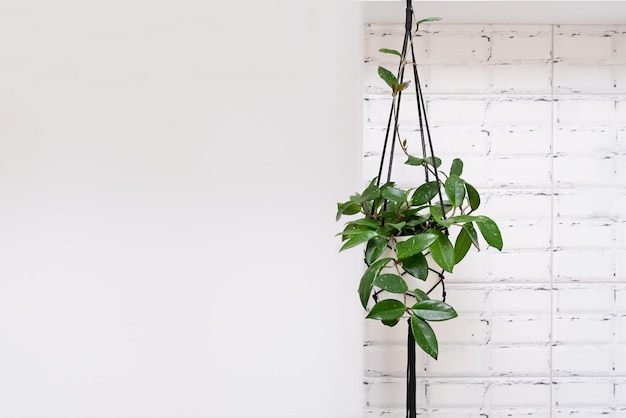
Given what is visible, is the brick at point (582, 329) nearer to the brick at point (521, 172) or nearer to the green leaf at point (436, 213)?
the brick at point (521, 172)

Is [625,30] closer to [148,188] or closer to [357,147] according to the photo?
[357,147]

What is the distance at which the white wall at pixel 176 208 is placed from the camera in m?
1.34

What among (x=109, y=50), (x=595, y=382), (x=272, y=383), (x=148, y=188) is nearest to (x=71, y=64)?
(x=109, y=50)

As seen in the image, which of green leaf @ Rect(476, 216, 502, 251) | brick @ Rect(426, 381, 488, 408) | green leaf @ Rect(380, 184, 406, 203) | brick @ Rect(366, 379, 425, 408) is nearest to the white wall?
brick @ Rect(366, 379, 425, 408)

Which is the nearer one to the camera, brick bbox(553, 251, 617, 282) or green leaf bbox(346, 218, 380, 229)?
green leaf bbox(346, 218, 380, 229)

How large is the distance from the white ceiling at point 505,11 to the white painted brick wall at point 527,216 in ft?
0.11

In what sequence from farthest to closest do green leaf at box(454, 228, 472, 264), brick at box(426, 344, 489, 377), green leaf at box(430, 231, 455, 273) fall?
brick at box(426, 344, 489, 377) < green leaf at box(454, 228, 472, 264) < green leaf at box(430, 231, 455, 273)

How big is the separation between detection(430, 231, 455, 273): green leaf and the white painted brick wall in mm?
299

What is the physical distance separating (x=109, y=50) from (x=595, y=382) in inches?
53.1

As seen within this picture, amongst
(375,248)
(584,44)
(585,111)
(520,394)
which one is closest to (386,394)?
(520,394)

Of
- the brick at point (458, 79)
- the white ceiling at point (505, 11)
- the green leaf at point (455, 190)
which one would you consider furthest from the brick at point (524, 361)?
the white ceiling at point (505, 11)

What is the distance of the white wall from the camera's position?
134cm

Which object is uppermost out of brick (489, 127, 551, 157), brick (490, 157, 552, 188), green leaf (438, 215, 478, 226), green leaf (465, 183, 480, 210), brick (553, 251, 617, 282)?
brick (489, 127, 551, 157)

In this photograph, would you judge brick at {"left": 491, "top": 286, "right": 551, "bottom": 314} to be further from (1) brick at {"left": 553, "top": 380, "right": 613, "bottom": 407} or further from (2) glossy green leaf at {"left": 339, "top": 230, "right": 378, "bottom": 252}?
(2) glossy green leaf at {"left": 339, "top": 230, "right": 378, "bottom": 252}
